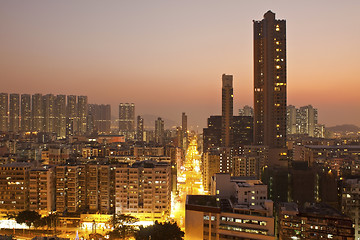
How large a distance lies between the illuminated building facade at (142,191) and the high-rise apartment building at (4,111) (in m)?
42.0

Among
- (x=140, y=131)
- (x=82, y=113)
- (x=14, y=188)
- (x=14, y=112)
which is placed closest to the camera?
(x=14, y=188)

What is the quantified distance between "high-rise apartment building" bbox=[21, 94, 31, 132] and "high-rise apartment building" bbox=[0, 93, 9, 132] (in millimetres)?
2224

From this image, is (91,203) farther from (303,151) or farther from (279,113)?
(303,151)

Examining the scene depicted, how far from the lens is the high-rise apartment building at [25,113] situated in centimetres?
5603

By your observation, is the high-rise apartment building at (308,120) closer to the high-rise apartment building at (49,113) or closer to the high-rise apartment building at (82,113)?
the high-rise apartment building at (82,113)

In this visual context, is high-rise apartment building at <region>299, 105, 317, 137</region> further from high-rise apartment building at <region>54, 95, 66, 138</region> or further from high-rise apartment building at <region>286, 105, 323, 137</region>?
high-rise apartment building at <region>54, 95, 66, 138</region>

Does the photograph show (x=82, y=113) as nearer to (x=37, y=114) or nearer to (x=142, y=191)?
(x=37, y=114)

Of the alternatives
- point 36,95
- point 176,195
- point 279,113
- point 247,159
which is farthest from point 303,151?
point 36,95

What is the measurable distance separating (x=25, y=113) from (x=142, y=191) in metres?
44.1

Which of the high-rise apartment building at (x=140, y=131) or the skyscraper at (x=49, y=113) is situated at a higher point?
the skyscraper at (x=49, y=113)

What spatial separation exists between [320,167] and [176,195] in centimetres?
936

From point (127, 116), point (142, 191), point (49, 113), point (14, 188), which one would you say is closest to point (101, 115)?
point (127, 116)

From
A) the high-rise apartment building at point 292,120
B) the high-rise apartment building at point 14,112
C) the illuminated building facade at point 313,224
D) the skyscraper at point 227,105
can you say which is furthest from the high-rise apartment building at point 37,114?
the illuminated building facade at point 313,224

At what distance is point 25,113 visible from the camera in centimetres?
5653
